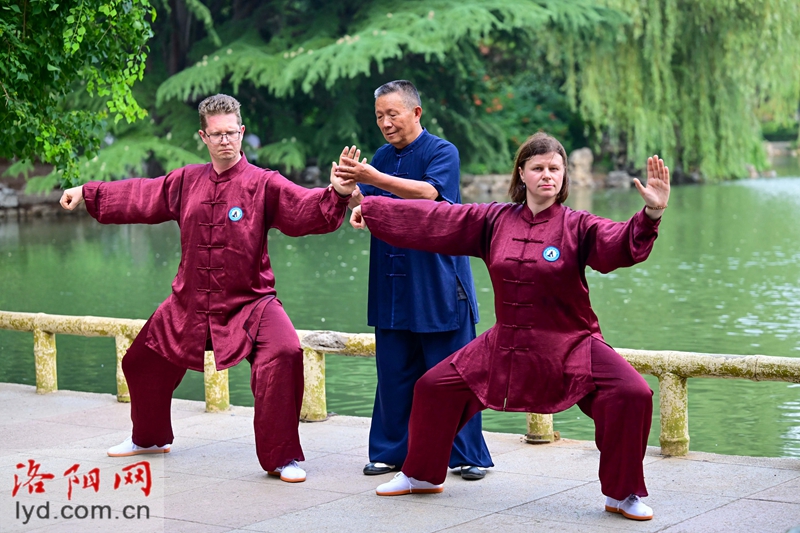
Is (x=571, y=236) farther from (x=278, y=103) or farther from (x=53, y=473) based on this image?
(x=278, y=103)

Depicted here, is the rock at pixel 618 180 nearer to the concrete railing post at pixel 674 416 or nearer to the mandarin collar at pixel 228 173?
the concrete railing post at pixel 674 416

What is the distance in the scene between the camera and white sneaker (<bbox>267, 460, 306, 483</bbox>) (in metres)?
4.40

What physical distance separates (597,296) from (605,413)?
24.9ft

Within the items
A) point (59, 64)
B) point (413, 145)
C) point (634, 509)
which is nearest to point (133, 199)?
point (413, 145)

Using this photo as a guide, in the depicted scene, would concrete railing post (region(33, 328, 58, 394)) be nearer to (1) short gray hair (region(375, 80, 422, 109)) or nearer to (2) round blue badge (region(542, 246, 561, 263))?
(1) short gray hair (region(375, 80, 422, 109))

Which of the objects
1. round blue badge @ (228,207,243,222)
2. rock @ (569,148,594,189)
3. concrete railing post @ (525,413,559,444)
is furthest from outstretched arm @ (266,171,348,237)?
rock @ (569,148,594,189)

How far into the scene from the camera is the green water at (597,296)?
279 inches

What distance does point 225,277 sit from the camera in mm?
4594

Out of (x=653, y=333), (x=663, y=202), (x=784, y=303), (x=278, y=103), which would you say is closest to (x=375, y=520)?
(x=663, y=202)

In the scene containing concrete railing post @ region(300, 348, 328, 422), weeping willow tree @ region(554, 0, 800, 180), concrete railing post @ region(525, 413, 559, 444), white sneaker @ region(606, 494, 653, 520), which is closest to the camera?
white sneaker @ region(606, 494, 653, 520)

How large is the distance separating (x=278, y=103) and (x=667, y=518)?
1938 centimetres

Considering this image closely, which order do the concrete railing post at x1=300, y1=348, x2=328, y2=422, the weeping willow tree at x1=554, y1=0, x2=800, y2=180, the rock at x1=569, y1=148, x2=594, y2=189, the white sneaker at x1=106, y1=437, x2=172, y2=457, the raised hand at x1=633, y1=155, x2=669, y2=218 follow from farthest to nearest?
1. the rock at x1=569, y1=148, x2=594, y2=189
2. the weeping willow tree at x1=554, y1=0, x2=800, y2=180
3. the concrete railing post at x1=300, y1=348, x2=328, y2=422
4. the white sneaker at x1=106, y1=437, x2=172, y2=457
5. the raised hand at x1=633, y1=155, x2=669, y2=218

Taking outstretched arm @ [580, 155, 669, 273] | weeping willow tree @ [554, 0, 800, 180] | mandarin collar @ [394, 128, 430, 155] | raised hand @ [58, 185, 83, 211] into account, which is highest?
weeping willow tree @ [554, 0, 800, 180]

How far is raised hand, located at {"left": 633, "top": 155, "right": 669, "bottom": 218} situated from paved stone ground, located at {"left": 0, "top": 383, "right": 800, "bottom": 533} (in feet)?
3.53
